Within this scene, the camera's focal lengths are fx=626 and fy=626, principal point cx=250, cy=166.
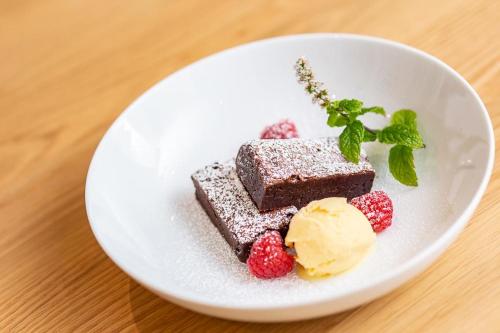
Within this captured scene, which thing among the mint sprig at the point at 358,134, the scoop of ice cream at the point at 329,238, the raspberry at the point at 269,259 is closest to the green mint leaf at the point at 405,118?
the mint sprig at the point at 358,134

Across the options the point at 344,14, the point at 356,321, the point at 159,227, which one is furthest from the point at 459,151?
the point at 344,14

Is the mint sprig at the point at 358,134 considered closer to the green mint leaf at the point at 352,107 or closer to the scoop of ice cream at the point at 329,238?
the green mint leaf at the point at 352,107

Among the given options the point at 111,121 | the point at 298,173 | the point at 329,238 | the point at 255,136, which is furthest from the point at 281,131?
the point at 111,121

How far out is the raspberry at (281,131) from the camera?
78.7 inches

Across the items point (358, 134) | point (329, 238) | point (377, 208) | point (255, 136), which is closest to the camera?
point (329, 238)

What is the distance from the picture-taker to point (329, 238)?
154cm

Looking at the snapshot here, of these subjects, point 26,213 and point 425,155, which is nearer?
point 425,155

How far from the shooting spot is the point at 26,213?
2.14 metres

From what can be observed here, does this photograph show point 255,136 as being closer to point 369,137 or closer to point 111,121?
point 369,137

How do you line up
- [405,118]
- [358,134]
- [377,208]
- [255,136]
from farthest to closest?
[255,136] < [405,118] < [358,134] < [377,208]

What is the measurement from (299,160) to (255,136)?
391mm

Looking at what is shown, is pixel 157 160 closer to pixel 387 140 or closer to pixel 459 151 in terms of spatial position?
pixel 387 140

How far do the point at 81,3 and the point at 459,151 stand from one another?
2.17 meters

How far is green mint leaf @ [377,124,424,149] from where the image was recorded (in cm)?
180
